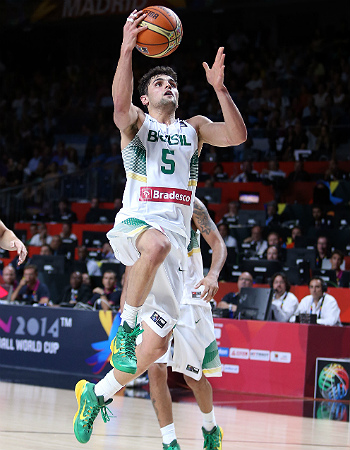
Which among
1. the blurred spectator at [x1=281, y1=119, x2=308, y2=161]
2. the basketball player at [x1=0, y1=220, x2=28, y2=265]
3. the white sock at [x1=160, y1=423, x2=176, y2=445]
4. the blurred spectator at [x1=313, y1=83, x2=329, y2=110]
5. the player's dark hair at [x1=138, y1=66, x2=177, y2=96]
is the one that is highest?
the blurred spectator at [x1=313, y1=83, x2=329, y2=110]

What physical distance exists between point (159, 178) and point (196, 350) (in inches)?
67.3

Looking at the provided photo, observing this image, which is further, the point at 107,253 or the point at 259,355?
the point at 107,253

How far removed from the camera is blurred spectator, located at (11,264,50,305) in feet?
46.7

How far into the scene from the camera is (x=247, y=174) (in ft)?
57.6

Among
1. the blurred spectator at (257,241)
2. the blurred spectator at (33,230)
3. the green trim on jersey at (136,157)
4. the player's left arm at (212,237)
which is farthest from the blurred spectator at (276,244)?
the green trim on jersey at (136,157)

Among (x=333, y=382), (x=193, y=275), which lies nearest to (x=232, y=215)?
(x=333, y=382)

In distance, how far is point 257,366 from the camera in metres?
11.7

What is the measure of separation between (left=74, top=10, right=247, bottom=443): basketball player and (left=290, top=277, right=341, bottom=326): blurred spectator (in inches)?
254

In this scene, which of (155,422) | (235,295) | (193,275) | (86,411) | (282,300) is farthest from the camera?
(235,295)

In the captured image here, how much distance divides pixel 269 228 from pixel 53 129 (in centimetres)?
980

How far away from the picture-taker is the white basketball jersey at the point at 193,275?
669 centimetres

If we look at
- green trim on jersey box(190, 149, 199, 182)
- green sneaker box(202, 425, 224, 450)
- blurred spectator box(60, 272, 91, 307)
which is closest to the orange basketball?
green trim on jersey box(190, 149, 199, 182)

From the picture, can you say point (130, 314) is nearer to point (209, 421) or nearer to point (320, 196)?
point (209, 421)

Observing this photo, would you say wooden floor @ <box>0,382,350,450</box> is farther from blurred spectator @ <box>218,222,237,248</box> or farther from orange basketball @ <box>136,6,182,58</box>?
blurred spectator @ <box>218,222,237,248</box>
